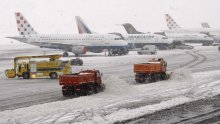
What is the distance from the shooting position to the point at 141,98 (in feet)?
92.8

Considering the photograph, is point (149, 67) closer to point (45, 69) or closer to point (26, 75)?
point (45, 69)

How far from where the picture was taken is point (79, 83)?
95.7 feet

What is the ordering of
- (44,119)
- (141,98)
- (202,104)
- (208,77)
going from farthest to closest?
(208,77) < (141,98) < (202,104) < (44,119)

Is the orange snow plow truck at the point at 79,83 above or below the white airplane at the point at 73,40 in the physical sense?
below

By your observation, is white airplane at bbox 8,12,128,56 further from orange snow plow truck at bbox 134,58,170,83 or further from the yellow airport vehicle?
orange snow plow truck at bbox 134,58,170,83

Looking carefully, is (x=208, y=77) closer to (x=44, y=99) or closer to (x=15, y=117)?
(x=44, y=99)

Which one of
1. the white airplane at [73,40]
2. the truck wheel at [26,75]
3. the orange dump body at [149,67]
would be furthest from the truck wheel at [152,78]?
the white airplane at [73,40]

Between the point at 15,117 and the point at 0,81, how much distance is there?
19115 mm

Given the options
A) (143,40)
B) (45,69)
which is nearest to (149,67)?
(45,69)

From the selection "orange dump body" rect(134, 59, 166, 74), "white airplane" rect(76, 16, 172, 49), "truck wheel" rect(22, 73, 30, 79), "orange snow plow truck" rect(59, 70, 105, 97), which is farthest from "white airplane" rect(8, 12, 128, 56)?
"orange snow plow truck" rect(59, 70, 105, 97)

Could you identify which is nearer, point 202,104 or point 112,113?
point 112,113

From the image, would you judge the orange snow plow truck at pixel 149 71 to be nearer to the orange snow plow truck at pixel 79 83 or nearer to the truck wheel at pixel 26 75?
the orange snow plow truck at pixel 79 83

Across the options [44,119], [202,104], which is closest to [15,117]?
[44,119]

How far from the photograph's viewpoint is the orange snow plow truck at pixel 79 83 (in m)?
29.0
